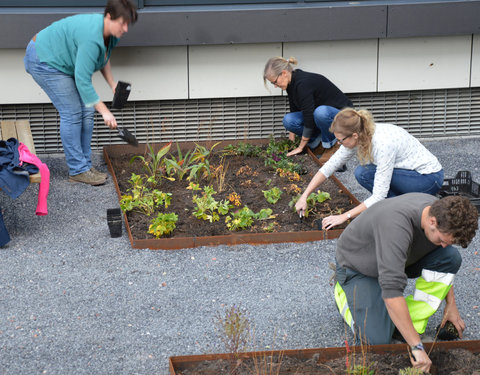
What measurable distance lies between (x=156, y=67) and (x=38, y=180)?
237cm

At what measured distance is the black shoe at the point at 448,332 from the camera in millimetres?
3773

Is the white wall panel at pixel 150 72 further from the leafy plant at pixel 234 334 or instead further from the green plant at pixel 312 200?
the leafy plant at pixel 234 334

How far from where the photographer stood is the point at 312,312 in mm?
4180

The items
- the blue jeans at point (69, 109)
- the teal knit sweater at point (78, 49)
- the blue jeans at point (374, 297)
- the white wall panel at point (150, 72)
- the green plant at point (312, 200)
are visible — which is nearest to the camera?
the blue jeans at point (374, 297)

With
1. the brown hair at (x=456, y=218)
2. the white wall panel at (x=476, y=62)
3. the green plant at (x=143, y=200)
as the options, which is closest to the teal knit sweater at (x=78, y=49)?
the green plant at (x=143, y=200)

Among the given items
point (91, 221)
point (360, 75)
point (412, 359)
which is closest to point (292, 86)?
point (360, 75)

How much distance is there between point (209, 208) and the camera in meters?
5.54

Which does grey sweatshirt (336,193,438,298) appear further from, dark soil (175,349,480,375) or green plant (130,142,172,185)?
green plant (130,142,172,185)

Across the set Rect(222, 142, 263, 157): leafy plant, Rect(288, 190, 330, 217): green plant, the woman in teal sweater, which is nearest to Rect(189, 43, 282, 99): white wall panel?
Rect(222, 142, 263, 157): leafy plant

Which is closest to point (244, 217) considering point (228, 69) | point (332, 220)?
point (332, 220)

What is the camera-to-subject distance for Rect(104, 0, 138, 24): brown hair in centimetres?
552

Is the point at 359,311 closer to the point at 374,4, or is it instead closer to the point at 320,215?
the point at 320,215

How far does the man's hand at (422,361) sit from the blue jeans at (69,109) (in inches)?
157

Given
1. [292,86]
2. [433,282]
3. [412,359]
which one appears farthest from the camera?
[292,86]
